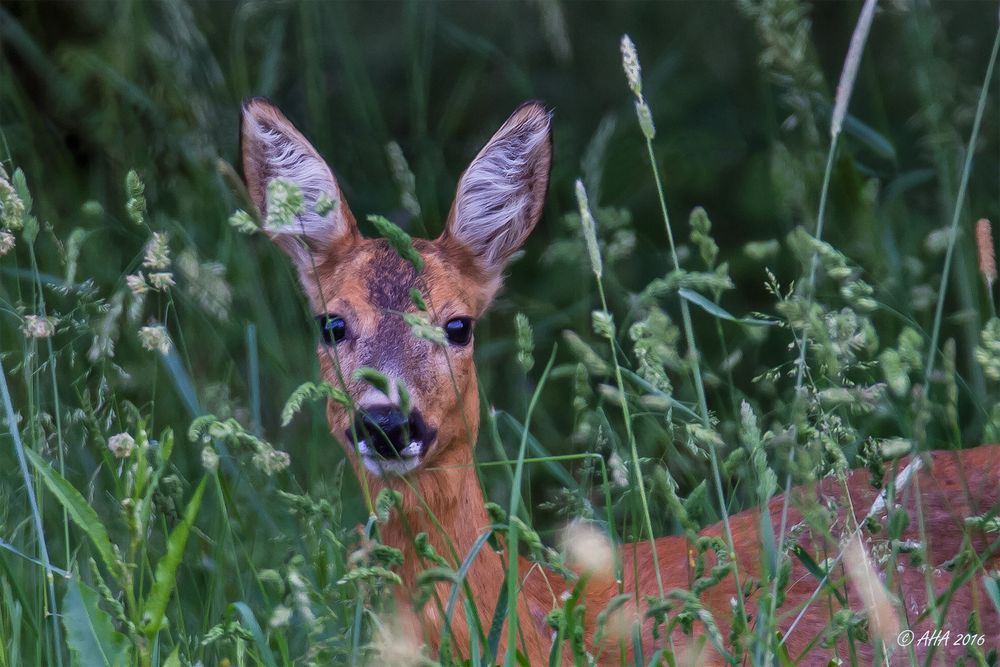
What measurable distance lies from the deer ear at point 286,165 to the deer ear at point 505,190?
0.31m

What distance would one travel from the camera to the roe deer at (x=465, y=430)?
3289mm

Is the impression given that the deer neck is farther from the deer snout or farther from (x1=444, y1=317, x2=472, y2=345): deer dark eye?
(x1=444, y1=317, x2=472, y2=345): deer dark eye

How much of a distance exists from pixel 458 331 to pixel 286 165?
70cm

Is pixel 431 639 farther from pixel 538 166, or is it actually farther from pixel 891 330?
pixel 891 330

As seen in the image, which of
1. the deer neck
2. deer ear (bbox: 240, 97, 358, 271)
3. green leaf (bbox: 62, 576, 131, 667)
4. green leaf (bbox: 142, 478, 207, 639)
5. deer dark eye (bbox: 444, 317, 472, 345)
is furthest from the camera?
deer ear (bbox: 240, 97, 358, 271)

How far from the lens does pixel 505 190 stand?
4.21 metres

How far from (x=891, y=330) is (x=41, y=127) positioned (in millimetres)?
3170

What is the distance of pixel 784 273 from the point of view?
594 cm

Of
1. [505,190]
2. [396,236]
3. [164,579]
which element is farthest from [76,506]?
[505,190]

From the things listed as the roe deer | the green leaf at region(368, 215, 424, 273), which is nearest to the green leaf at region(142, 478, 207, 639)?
the green leaf at region(368, 215, 424, 273)

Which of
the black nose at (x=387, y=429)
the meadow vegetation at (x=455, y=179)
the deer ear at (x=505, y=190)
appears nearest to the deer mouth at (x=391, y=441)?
the black nose at (x=387, y=429)

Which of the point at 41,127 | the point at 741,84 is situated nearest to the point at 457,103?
the point at 741,84

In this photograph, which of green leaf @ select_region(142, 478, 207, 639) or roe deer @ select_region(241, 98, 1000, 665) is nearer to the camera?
green leaf @ select_region(142, 478, 207, 639)

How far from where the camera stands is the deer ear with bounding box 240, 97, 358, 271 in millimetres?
3908
